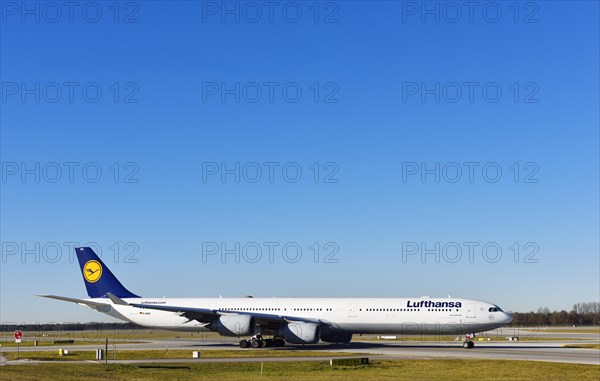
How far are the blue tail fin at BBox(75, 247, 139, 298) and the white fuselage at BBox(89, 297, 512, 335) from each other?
689 cm

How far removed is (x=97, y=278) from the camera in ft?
234

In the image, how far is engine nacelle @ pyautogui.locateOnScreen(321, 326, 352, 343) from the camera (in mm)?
64312

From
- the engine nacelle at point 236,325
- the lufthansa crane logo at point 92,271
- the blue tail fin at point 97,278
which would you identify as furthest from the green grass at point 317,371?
the lufthansa crane logo at point 92,271

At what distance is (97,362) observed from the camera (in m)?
46.2

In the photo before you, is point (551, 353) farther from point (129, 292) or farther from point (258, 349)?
point (129, 292)

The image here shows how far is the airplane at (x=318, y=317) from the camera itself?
61.2 m

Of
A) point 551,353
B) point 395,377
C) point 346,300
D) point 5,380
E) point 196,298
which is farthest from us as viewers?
point 196,298

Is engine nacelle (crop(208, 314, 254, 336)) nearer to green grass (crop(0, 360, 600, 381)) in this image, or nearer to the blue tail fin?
the blue tail fin

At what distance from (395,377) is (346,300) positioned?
2698 cm

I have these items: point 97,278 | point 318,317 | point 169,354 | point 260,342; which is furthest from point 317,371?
point 97,278

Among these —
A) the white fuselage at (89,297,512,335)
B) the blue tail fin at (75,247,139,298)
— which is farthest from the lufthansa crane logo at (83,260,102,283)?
the white fuselage at (89,297,512,335)

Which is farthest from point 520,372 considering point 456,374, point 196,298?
point 196,298

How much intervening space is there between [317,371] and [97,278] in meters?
37.1

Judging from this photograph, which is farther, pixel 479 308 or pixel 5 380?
pixel 479 308
